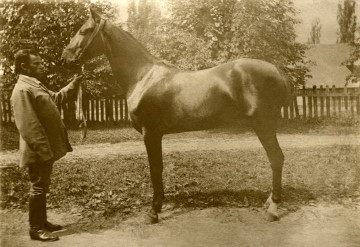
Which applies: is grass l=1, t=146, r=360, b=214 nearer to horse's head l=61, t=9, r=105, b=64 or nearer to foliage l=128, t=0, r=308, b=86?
horse's head l=61, t=9, r=105, b=64

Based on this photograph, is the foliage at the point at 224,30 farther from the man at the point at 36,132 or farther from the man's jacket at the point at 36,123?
the man's jacket at the point at 36,123

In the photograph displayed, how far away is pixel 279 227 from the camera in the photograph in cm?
432

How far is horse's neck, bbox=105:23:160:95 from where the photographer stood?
4.81m

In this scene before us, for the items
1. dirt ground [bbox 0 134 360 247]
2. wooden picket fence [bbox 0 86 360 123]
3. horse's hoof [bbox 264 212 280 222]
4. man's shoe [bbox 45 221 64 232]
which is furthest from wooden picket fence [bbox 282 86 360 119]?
man's shoe [bbox 45 221 64 232]

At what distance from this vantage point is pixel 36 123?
3969 mm

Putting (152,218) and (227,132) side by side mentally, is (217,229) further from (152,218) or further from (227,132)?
(227,132)

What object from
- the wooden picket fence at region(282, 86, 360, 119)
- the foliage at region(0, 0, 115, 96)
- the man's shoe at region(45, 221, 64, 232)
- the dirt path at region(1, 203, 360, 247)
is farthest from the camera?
the wooden picket fence at region(282, 86, 360, 119)

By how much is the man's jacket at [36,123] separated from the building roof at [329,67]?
3041cm

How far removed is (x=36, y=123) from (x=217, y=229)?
7.62ft

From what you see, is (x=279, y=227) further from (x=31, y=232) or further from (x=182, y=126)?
(x=31, y=232)

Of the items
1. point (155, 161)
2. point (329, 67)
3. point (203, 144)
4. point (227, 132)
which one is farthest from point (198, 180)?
point (329, 67)

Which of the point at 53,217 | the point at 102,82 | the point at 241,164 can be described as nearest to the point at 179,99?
the point at 53,217

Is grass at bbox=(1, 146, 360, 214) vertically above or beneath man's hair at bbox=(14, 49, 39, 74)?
beneath

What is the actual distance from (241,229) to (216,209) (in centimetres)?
72
